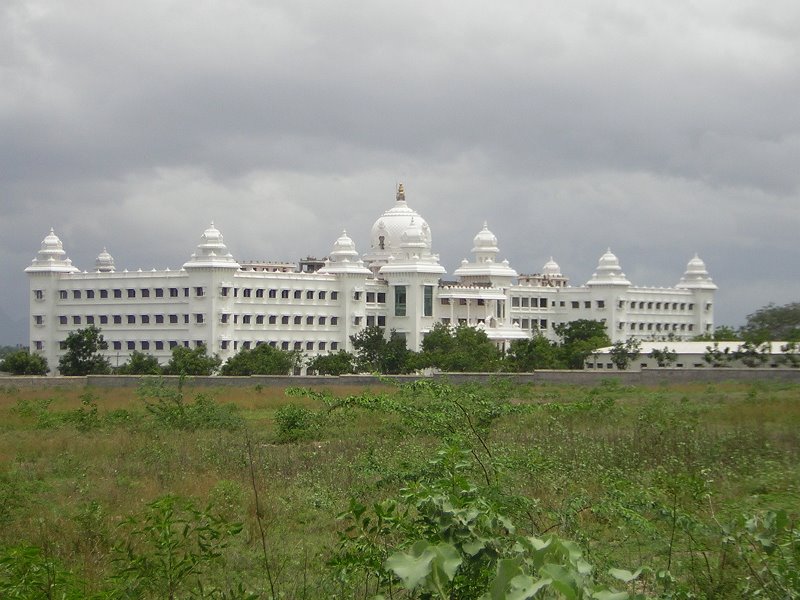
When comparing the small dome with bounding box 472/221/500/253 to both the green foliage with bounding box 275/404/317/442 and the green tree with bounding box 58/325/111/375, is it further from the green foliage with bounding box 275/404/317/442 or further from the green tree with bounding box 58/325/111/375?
the green foliage with bounding box 275/404/317/442

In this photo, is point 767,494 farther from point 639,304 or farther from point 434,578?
point 639,304

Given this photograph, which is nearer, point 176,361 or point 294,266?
point 176,361

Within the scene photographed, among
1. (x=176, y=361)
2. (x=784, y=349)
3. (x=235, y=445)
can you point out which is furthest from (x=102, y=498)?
(x=176, y=361)

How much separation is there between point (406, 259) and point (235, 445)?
73.0 meters

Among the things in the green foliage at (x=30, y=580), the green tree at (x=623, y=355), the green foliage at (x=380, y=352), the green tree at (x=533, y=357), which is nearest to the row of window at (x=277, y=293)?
the green foliage at (x=380, y=352)

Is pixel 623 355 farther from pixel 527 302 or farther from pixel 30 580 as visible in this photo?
pixel 30 580

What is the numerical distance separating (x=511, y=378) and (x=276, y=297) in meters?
50.5

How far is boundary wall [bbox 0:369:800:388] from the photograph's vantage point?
45.2 m

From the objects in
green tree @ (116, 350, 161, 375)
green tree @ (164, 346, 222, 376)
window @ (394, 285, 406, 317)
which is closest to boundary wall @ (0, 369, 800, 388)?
green tree @ (116, 350, 161, 375)

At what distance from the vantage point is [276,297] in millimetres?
94250

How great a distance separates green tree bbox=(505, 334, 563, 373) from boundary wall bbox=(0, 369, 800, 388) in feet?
82.5

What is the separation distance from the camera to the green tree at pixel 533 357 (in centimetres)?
7700

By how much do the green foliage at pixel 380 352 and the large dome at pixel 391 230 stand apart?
36.9ft

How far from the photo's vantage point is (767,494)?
16297 millimetres
